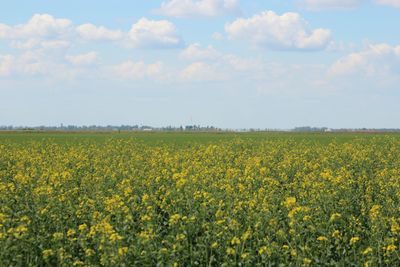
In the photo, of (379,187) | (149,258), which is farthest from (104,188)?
(379,187)

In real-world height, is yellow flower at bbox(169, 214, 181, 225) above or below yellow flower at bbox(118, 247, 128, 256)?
above

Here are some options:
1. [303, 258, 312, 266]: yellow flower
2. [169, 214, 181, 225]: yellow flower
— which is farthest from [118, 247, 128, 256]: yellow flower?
[303, 258, 312, 266]: yellow flower

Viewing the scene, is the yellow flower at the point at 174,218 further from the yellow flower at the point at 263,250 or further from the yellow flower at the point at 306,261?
the yellow flower at the point at 306,261

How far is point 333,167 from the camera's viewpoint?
70.3ft

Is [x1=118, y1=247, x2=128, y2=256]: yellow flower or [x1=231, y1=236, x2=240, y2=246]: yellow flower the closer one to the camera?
[x1=118, y1=247, x2=128, y2=256]: yellow flower

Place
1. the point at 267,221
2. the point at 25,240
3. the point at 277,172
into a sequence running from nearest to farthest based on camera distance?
the point at 25,240 → the point at 267,221 → the point at 277,172

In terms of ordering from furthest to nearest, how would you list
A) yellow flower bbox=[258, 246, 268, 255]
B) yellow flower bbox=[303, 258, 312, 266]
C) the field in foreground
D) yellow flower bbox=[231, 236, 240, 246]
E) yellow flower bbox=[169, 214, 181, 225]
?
1. yellow flower bbox=[169, 214, 181, 225]
2. the field in foreground
3. yellow flower bbox=[231, 236, 240, 246]
4. yellow flower bbox=[258, 246, 268, 255]
5. yellow flower bbox=[303, 258, 312, 266]

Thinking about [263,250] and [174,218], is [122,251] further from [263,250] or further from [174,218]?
[263,250]

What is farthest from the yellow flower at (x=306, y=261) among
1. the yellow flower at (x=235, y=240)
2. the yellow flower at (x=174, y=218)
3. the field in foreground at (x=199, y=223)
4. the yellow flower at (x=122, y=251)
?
the yellow flower at (x=122, y=251)

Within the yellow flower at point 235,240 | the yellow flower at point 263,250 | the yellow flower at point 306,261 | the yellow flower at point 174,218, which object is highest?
the yellow flower at point 174,218

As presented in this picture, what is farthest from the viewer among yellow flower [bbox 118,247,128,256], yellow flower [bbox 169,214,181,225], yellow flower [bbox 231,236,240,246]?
yellow flower [bbox 169,214,181,225]

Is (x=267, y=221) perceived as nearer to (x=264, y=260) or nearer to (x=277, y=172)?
(x=264, y=260)

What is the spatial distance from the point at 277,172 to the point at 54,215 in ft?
33.7

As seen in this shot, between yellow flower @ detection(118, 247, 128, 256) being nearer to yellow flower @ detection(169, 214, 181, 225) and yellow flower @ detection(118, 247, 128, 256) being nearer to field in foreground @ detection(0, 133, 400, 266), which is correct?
field in foreground @ detection(0, 133, 400, 266)
